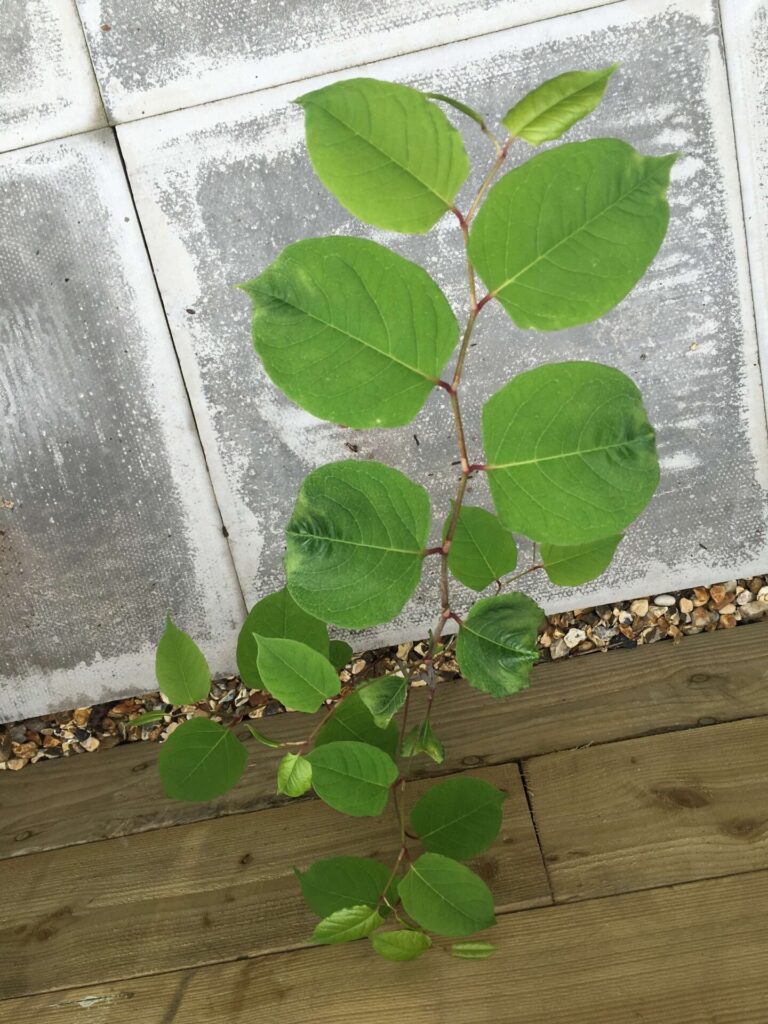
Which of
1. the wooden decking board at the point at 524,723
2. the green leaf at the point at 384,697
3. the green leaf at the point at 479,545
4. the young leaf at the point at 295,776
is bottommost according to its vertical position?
the wooden decking board at the point at 524,723

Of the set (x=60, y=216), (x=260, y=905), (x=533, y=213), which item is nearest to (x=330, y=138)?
(x=533, y=213)

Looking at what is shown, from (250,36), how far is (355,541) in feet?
2.55

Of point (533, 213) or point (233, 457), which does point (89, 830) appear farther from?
point (533, 213)

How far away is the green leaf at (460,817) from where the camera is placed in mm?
917

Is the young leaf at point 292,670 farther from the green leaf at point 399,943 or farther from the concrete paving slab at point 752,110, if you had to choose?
the concrete paving slab at point 752,110

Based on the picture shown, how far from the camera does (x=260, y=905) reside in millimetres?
1045

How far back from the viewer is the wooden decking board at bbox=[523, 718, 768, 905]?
3.26 feet

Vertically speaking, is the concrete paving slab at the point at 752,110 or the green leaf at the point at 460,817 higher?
the concrete paving slab at the point at 752,110

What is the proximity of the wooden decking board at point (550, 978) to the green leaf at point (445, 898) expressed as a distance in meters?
0.15

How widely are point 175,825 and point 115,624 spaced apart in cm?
36

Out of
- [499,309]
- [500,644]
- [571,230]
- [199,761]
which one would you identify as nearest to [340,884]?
[199,761]

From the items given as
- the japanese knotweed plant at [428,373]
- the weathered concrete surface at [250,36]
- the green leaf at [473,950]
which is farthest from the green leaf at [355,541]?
the weathered concrete surface at [250,36]

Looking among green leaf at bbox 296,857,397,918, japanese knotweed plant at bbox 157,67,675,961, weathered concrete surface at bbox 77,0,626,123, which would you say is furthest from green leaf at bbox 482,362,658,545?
weathered concrete surface at bbox 77,0,626,123

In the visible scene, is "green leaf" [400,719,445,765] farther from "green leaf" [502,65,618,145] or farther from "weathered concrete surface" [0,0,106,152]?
"weathered concrete surface" [0,0,106,152]
